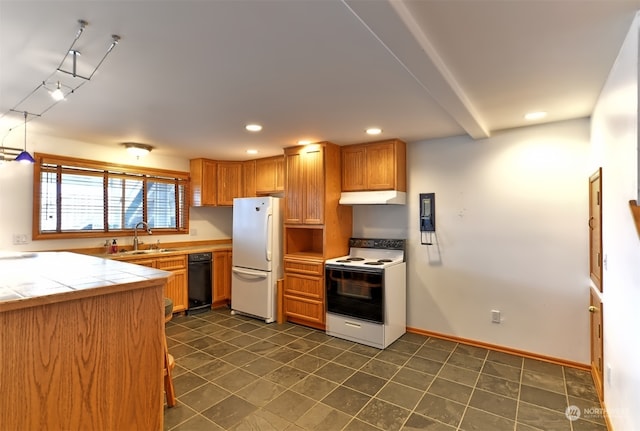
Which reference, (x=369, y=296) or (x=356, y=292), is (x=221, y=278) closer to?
(x=356, y=292)

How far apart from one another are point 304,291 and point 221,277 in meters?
1.56

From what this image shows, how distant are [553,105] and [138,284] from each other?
320cm

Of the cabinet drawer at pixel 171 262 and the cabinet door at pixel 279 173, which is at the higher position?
the cabinet door at pixel 279 173

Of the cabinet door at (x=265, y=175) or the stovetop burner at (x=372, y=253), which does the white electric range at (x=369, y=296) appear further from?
the cabinet door at (x=265, y=175)

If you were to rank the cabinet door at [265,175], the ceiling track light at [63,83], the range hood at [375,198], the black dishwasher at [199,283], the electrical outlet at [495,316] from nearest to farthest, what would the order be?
the ceiling track light at [63,83] → the electrical outlet at [495,316] → the range hood at [375,198] → the black dishwasher at [199,283] → the cabinet door at [265,175]

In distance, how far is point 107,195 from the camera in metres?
4.19

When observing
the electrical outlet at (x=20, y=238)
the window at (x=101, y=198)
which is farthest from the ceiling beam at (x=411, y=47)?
the electrical outlet at (x=20, y=238)

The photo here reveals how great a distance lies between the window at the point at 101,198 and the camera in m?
3.68

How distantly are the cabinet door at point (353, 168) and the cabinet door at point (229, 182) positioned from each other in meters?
1.94

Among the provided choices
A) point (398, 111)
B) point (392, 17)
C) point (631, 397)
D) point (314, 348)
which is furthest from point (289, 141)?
point (631, 397)

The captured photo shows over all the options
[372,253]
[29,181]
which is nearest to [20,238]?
[29,181]

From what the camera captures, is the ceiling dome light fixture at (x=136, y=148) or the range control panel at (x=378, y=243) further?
the ceiling dome light fixture at (x=136, y=148)

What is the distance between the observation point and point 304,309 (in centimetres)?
402

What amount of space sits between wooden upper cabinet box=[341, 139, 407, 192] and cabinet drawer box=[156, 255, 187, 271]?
243cm
